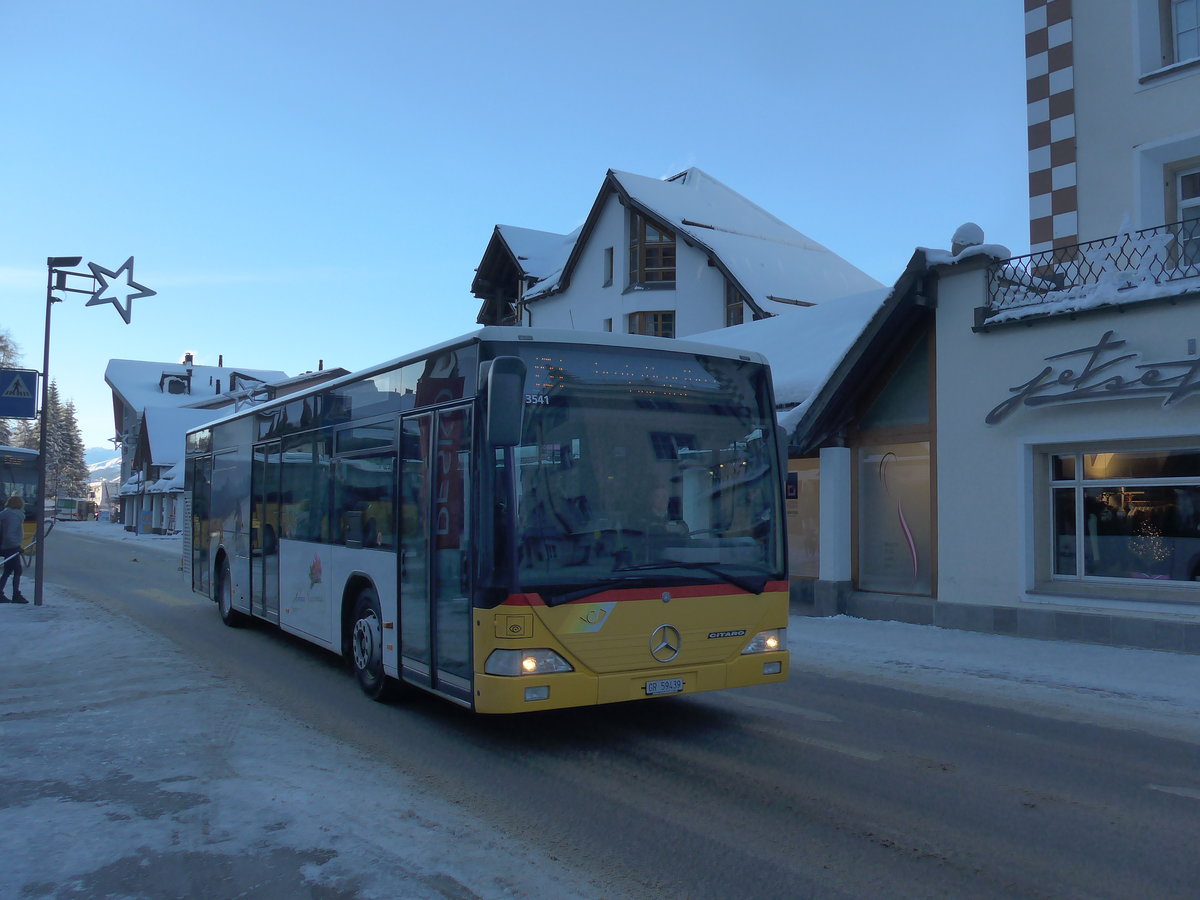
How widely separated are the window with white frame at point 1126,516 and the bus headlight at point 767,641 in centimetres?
731

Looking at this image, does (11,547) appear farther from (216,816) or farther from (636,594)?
(636,594)

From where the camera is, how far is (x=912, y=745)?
7285 mm

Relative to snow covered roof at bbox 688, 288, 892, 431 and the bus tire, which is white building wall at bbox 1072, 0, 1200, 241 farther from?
the bus tire

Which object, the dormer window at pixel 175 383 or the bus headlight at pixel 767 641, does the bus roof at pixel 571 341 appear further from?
the dormer window at pixel 175 383

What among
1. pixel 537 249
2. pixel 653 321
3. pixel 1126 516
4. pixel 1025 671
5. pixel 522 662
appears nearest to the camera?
pixel 522 662

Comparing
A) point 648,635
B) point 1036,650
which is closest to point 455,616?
point 648,635

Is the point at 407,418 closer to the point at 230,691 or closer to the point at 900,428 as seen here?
the point at 230,691

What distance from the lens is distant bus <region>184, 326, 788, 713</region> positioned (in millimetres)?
6527

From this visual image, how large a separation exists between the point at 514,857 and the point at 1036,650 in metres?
9.37

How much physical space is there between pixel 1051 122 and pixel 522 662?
1356cm

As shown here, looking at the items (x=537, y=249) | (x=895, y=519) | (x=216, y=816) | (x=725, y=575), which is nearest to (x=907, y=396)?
(x=895, y=519)

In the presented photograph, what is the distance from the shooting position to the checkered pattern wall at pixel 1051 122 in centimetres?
1534

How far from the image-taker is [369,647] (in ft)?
28.1

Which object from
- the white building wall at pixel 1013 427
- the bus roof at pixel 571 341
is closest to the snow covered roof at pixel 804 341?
the white building wall at pixel 1013 427
